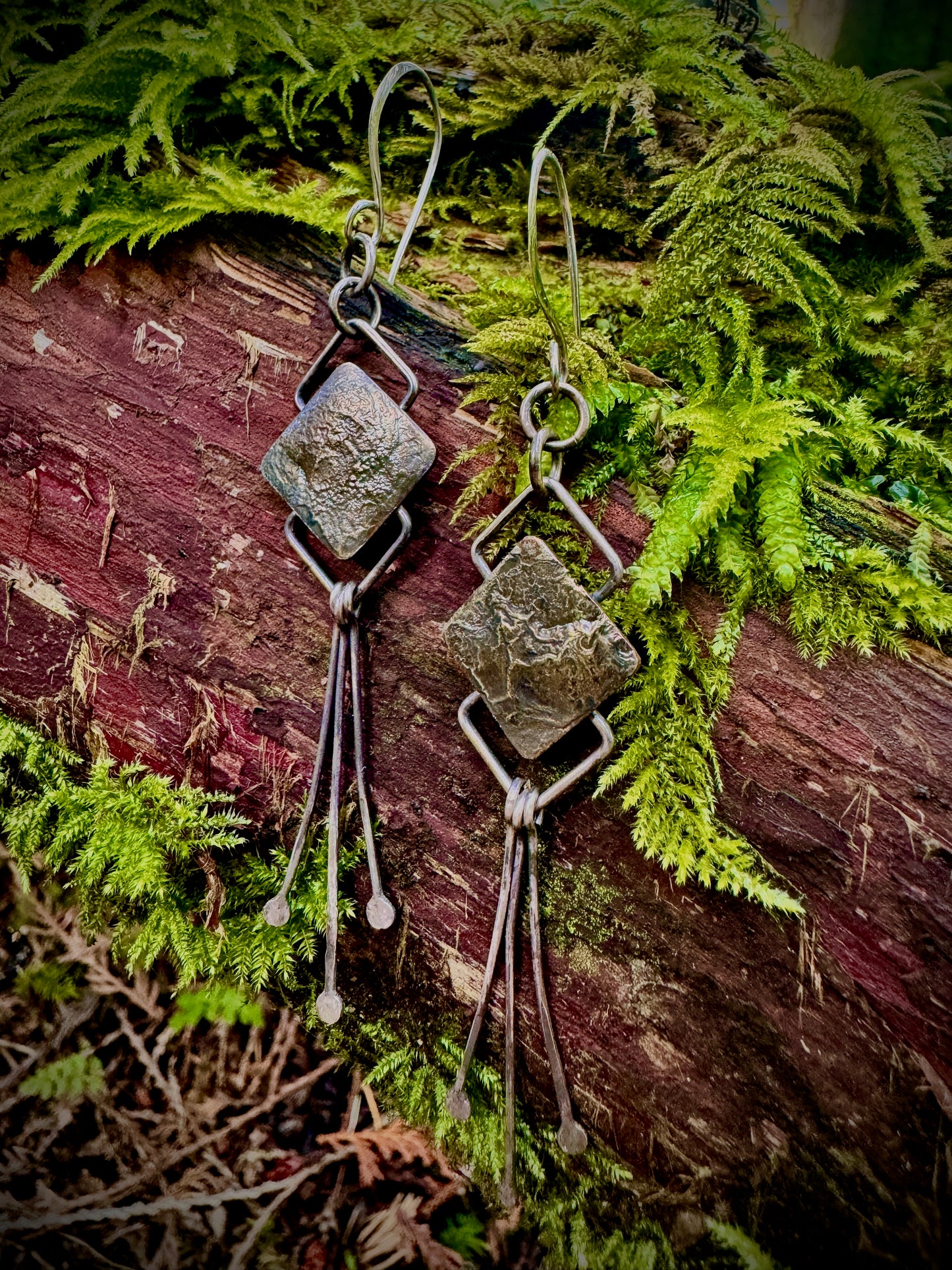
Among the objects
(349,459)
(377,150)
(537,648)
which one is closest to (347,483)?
(349,459)

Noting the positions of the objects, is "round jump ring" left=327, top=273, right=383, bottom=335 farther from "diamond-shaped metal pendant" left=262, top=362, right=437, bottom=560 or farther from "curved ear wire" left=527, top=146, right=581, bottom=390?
"curved ear wire" left=527, top=146, right=581, bottom=390

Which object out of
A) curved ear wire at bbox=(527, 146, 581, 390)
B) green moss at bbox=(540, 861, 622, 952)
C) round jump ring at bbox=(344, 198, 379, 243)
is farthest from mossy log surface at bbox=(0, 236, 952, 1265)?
curved ear wire at bbox=(527, 146, 581, 390)

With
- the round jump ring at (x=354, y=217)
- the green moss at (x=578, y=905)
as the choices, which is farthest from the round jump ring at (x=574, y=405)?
the green moss at (x=578, y=905)

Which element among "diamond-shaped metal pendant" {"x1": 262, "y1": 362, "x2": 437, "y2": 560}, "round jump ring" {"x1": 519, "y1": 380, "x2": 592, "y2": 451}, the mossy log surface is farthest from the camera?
"diamond-shaped metal pendant" {"x1": 262, "y1": 362, "x2": 437, "y2": 560}

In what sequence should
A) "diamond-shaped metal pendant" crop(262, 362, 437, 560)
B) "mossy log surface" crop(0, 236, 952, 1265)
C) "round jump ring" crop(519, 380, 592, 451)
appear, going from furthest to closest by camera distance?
"diamond-shaped metal pendant" crop(262, 362, 437, 560), "round jump ring" crop(519, 380, 592, 451), "mossy log surface" crop(0, 236, 952, 1265)

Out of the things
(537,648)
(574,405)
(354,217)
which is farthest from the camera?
(354,217)

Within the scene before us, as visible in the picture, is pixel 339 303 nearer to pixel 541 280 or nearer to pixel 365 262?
pixel 365 262

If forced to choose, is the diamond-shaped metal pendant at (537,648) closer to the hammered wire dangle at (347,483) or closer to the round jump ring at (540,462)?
the round jump ring at (540,462)
